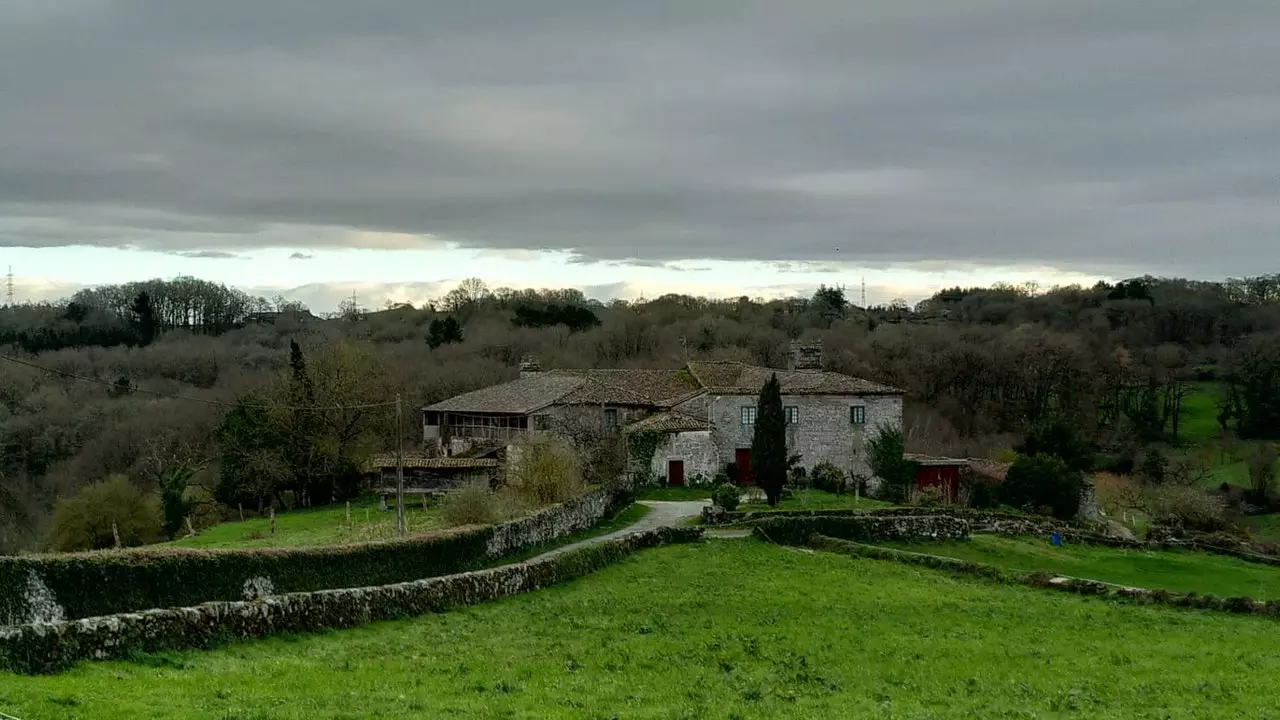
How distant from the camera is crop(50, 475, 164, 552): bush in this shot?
49031mm

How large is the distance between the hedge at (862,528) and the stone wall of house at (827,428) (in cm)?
1246

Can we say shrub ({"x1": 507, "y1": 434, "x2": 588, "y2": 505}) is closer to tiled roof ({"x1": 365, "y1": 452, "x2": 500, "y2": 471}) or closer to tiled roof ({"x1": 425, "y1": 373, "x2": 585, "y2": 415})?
tiled roof ({"x1": 365, "y1": 452, "x2": 500, "y2": 471})

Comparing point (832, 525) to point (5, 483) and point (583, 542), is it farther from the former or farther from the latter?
point (5, 483)

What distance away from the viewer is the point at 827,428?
58.1 m

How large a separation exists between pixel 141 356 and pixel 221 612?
100 meters

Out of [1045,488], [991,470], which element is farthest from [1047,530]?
[991,470]

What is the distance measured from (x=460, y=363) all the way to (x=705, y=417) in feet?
140

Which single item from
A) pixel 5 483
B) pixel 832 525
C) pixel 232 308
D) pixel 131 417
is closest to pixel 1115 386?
pixel 832 525

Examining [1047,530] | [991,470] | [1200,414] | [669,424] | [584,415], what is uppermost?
[584,415]

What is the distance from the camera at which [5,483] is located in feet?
245

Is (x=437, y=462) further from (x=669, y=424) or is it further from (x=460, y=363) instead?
(x=460, y=363)

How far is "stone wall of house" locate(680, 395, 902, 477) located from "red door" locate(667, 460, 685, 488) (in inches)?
156

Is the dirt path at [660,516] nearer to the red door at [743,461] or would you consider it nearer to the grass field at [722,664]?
the red door at [743,461]

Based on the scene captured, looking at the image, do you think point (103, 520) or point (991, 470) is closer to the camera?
point (103, 520)
